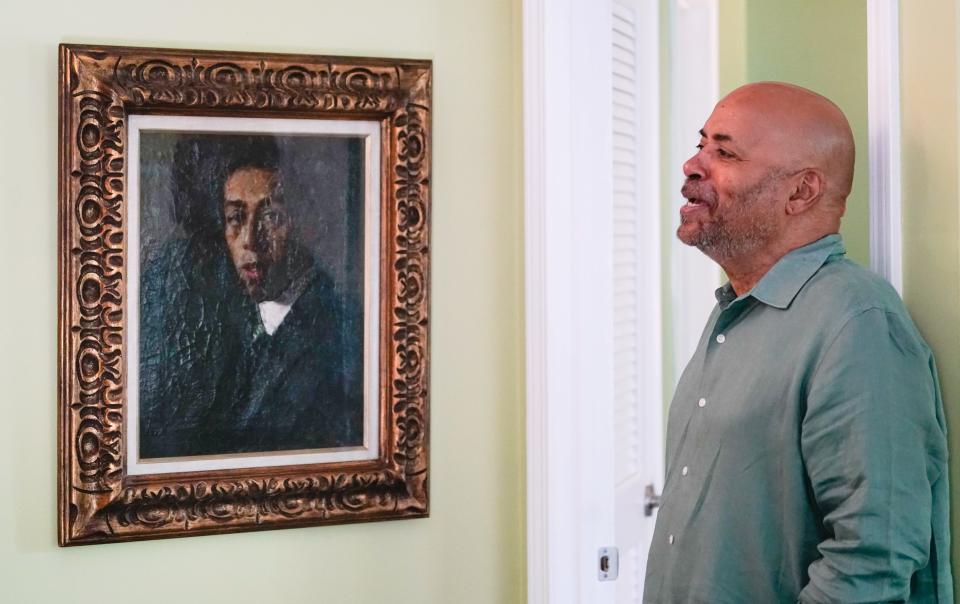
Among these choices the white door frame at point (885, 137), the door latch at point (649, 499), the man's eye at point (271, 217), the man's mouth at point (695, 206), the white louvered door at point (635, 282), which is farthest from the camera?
the door latch at point (649, 499)

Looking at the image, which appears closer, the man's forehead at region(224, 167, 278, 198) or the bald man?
the bald man

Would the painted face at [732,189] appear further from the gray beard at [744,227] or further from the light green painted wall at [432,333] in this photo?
the light green painted wall at [432,333]

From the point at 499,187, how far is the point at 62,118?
0.83 m

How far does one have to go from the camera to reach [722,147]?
131 cm

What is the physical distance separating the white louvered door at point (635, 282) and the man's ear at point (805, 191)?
0.95 metres

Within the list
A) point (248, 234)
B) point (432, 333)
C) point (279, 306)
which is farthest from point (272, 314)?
point (432, 333)

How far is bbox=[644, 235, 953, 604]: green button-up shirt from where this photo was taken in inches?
42.4

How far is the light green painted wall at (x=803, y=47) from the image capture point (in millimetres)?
1604

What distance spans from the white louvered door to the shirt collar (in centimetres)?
93

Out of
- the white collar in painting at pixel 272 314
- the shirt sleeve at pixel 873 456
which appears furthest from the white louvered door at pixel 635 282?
the shirt sleeve at pixel 873 456

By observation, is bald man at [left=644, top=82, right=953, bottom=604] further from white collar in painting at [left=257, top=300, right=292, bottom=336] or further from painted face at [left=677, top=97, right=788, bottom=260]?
white collar in painting at [left=257, top=300, right=292, bottom=336]

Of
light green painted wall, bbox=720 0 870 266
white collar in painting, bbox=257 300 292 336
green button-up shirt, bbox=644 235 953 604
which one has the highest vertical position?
light green painted wall, bbox=720 0 870 266

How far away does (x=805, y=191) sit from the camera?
1.25 metres

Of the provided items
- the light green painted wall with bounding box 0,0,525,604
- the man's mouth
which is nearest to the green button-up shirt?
the man's mouth
